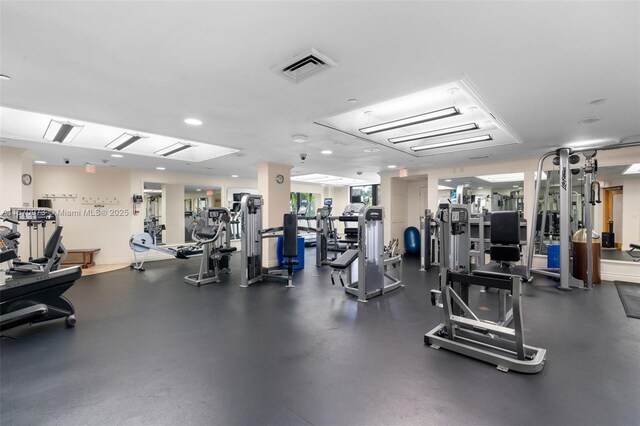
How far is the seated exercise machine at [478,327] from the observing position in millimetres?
2451

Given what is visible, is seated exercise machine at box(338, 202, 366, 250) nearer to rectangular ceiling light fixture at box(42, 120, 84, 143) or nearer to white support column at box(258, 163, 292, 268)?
white support column at box(258, 163, 292, 268)

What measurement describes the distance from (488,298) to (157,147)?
6528mm

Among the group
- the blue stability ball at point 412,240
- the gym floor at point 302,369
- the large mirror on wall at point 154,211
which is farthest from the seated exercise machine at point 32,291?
the blue stability ball at point 412,240

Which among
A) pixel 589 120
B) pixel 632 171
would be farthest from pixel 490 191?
pixel 589 120

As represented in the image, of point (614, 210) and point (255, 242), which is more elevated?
point (614, 210)

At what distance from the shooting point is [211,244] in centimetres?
584

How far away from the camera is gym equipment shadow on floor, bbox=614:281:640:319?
384cm

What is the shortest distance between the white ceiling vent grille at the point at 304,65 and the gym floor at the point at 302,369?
2.49 m

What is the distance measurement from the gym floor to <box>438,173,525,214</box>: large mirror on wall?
3.55 meters

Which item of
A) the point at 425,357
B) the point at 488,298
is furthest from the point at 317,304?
the point at 488,298

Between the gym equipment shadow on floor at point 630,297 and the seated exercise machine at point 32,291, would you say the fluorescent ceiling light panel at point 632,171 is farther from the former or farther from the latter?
the seated exercise machine at point 32,291

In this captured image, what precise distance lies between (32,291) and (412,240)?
8340 mm

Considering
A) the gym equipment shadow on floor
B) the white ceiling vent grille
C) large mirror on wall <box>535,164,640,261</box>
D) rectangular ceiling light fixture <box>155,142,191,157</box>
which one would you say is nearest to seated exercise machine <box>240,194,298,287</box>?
rectangular ceiling light fixture <box>155,142,191,157</box>

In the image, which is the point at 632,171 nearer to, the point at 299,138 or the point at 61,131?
the point at 299,138
